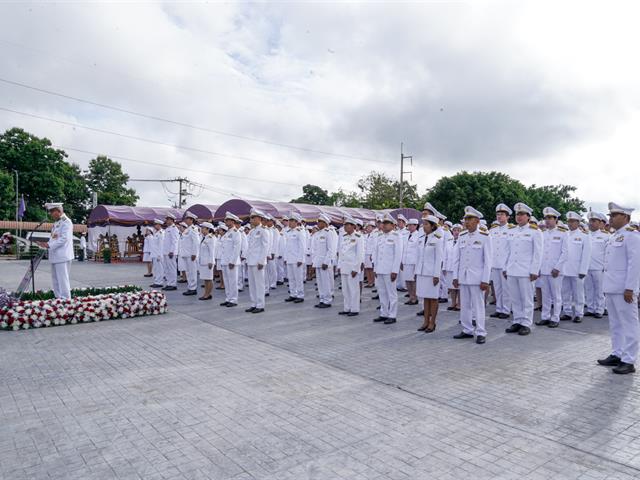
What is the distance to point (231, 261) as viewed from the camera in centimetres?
1091

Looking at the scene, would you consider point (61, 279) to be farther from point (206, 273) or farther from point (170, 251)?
point (170, 251)

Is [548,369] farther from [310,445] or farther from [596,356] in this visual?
[310,445]

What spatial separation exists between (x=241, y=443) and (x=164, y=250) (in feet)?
37.0

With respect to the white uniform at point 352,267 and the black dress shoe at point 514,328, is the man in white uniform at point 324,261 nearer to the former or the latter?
the white uniform at point 352,267

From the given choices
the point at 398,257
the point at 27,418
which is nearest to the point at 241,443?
the point at 27,418

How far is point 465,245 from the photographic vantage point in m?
7.37

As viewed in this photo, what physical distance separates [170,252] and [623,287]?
11.3 meters

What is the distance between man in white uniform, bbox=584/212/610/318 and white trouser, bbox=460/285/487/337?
411cm

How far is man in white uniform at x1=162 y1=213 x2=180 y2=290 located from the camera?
13503 mm

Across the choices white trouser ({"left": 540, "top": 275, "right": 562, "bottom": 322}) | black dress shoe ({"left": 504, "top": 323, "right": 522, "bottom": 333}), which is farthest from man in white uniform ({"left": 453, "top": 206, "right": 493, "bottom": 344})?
white trouser ({"left": 540, "top": 275, "right": 562, "bottom": 322})

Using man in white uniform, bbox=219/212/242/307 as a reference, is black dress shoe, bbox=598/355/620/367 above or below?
below

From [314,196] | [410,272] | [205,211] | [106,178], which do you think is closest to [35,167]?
[106,178]

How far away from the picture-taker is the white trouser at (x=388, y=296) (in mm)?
8680

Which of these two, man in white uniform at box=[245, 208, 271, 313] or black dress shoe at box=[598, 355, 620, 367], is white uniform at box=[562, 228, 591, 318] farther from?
man in white uniform at box=[245, 208, 271, 313]
